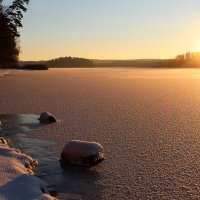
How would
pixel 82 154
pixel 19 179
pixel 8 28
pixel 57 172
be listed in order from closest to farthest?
pixel 19 179
pixel 57 172
pixel 82 154
pixel 8 28

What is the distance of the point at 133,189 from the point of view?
540cm

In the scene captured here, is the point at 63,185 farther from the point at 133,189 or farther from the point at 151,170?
the point at 151,170

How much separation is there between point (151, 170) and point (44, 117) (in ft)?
17.5

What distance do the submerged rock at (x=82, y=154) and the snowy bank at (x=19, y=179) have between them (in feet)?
1.89

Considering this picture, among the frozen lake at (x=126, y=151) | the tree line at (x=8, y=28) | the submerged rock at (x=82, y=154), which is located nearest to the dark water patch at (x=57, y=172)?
the frozen lake at (x=126, y=151)

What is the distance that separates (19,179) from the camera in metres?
5.34

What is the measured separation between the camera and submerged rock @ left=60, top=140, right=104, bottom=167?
6.50 meters

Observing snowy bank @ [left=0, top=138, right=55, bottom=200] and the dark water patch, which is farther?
the dark water patch

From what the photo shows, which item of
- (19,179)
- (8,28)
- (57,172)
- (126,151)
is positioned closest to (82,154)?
(57,172)

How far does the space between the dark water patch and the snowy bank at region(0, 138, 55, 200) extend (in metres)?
0.20

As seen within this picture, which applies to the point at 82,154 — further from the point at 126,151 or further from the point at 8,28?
the point at 8,28

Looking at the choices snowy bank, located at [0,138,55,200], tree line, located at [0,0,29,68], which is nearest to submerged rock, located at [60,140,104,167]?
snowy bank, located at [0,138,55,200]

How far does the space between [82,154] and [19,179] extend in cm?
144

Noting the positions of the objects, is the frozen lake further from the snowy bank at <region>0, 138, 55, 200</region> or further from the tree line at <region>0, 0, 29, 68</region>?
the tree line at <region>0, 0, 29, 68</region>
